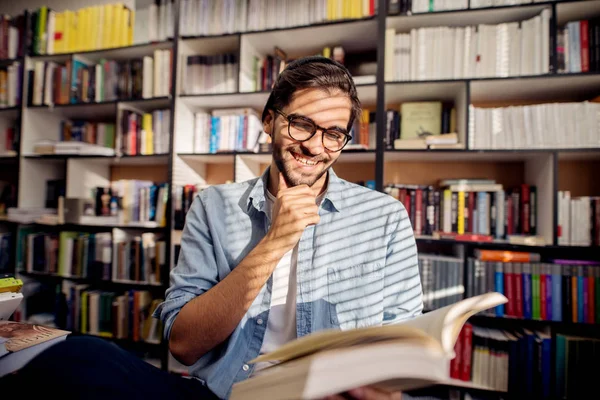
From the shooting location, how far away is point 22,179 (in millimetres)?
2271

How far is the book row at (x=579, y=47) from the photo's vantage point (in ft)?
4.99

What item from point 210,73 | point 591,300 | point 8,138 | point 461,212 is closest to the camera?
point 591,300

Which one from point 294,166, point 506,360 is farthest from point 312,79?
point 506,360

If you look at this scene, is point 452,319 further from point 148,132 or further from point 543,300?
point 148,132

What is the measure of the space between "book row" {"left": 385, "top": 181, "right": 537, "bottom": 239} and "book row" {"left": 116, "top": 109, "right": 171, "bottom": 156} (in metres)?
1.61

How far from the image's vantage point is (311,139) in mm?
994

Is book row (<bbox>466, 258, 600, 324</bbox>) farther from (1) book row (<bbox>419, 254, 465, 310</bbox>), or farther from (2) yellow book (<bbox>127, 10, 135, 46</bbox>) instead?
(2) yellow book (<bbox>127, 10, 135, 46</bbox>)

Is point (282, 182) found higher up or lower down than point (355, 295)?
higher up

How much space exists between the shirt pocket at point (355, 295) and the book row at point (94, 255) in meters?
1.43

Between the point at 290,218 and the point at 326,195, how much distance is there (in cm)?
32

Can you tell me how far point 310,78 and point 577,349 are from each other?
179 centimetres

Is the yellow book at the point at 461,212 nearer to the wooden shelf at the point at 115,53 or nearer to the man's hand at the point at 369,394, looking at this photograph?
the man's hand at the point at 369,394

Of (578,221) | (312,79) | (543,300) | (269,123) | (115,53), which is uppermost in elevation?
(115,53)

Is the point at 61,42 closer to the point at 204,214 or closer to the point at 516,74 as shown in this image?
the point at 204,214
